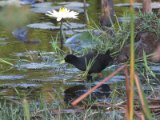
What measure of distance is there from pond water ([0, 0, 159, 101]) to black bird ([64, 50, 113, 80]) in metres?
0.11

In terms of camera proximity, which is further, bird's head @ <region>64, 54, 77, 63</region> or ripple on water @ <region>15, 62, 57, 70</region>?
ripple on water @ <region>15, 62, 57, 70</region>

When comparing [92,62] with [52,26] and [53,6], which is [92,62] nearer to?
[52,26]

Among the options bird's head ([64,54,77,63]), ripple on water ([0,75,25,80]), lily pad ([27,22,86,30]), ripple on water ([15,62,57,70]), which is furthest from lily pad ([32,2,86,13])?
ripple on water ([0,75,25,80])

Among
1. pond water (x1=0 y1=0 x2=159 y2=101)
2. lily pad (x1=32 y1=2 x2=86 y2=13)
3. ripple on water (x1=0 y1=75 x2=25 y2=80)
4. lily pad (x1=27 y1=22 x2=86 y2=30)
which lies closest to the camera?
pond water (x1=0 y1=0 x2=159 y2=101)

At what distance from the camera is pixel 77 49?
253 inches

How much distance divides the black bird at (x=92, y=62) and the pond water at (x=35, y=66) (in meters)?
0.11

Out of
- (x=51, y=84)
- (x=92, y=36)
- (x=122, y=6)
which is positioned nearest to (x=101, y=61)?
(x=51, y=84)

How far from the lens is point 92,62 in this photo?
5.21 meters

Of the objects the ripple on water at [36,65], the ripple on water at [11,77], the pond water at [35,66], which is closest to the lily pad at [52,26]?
the pond water at [35,66]

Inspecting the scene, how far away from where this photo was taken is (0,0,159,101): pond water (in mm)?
4719

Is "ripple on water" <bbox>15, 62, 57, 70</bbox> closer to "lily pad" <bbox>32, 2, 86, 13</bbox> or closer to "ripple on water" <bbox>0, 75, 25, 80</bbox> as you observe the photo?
"ripple on water" <bbox>0, 75, 25, 80</bbox>

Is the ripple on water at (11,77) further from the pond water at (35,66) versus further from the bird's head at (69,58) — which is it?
the bird's head at (69,58)

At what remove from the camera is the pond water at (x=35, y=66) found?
4.72 meters

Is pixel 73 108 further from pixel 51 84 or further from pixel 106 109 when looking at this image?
pixel 51 84
